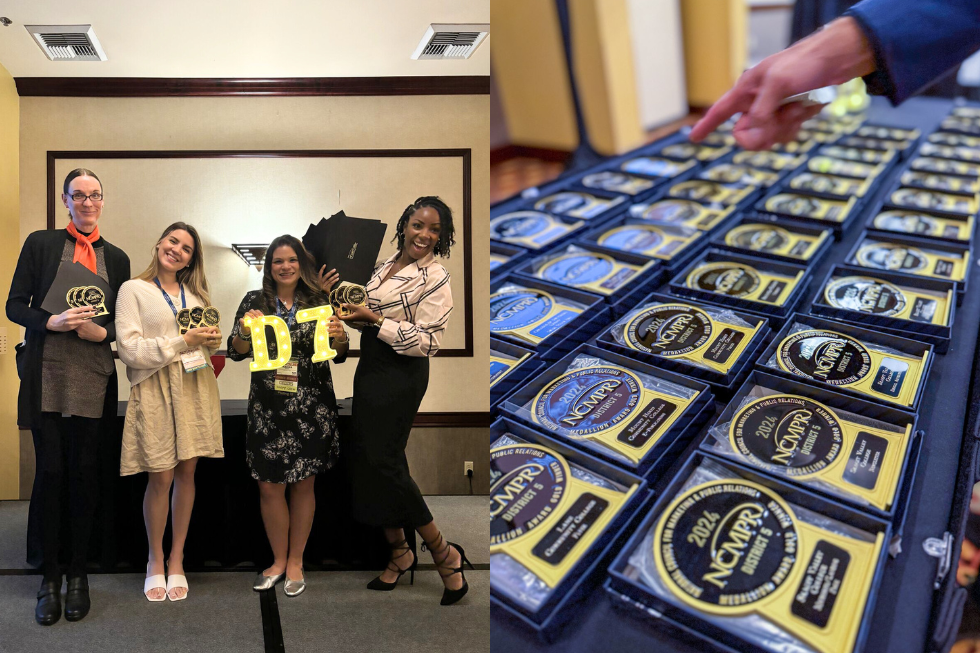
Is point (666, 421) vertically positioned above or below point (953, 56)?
below

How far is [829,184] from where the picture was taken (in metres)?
2.23

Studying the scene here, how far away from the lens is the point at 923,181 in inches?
91.6

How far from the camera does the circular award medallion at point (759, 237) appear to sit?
1.71 m

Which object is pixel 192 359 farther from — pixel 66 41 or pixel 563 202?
pixel 563 202

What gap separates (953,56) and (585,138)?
50.2 inches

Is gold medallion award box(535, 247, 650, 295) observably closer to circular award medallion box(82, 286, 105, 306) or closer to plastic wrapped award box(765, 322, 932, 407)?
plastic wrapped award box(765, 322, 932, 407)

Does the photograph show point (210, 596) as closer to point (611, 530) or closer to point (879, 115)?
point (611, 530)

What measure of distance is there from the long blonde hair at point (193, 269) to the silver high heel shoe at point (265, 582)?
0.79 meters

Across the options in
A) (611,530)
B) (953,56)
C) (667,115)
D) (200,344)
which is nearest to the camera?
(611,530)

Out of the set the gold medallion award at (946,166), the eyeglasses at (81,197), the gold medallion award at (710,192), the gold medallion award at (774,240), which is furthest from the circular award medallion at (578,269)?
the gold medallion award at (946,166)

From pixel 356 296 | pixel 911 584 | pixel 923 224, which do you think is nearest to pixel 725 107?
pixel 911 584

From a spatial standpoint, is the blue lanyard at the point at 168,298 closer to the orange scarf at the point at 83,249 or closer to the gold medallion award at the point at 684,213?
the orange scarf at the point at 83,249

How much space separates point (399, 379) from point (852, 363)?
107 centimetres

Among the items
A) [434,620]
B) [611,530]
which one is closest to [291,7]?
[611,530]
